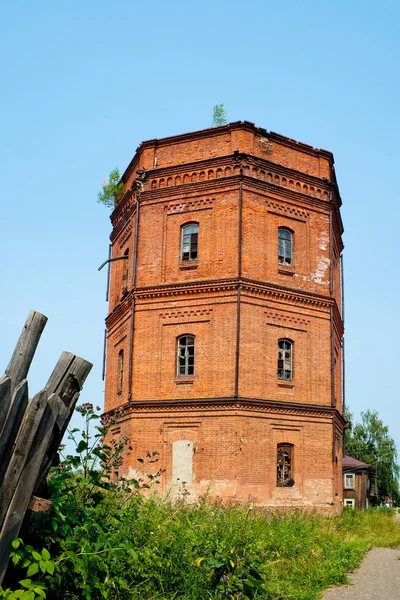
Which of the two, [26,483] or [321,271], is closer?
[26,483]

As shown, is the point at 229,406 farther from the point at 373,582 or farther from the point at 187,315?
the point at 373,582

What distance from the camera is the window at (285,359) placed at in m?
19.5

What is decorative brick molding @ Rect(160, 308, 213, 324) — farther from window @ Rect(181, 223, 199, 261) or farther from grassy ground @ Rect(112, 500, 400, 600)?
grassy ground @ Rect(112, 500, 400, 600)

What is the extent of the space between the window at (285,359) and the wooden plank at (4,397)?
16159mm

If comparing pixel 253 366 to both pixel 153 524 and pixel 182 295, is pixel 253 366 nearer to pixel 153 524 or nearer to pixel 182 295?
pixel 182 295

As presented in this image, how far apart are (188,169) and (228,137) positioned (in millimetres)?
1579

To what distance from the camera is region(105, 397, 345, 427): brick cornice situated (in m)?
18.1

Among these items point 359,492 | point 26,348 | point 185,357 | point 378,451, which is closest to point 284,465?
point 185,357

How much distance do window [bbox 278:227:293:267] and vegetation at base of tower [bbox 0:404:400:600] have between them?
10.2 metres

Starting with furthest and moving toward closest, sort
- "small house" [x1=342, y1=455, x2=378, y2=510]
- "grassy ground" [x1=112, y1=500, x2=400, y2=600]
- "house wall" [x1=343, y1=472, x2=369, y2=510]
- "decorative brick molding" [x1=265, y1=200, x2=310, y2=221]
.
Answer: "house wall" [x1=343, y1=472, x2=369, y2=510] < "small house" [x1=342, y1=455, x2=378, y2=510] < "decorative brick molding" [x1=265, y1=200, x2=310, y2=221] < "grassy ground" [x1=112, y1=500, x2=400, y2=600]

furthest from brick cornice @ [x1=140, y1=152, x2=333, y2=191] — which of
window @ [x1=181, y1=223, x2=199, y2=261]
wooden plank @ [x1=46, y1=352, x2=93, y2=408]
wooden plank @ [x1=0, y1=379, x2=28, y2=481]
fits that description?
wooden plank @ [x1=0, y1=379, x2=28, y2=481]

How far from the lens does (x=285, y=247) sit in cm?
2028

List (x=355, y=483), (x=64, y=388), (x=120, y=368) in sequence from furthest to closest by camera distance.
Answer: (x=355, y=483) → (x=120, y=368) → (x=64, y=388)

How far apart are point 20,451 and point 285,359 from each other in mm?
16227
